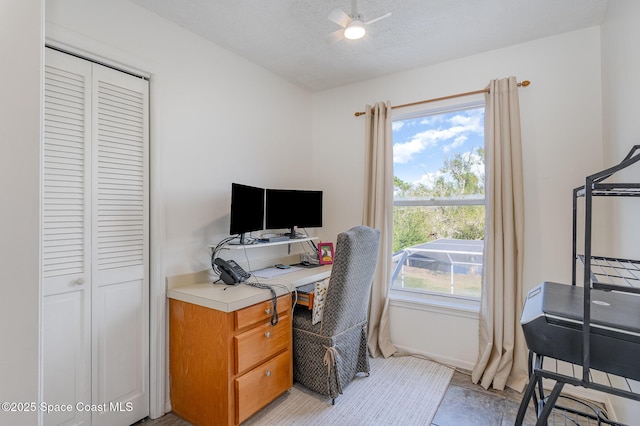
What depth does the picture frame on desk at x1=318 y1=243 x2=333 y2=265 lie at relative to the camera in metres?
2.97

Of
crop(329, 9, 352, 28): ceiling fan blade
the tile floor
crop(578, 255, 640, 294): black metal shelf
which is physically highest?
crop(329, 9, 352, 28): ceiling fan blade

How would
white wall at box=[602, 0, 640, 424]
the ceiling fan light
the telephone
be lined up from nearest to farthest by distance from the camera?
white wall at box=[602, 0, 640, 424] → the ceiling fan light → the telephone

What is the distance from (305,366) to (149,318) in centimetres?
110

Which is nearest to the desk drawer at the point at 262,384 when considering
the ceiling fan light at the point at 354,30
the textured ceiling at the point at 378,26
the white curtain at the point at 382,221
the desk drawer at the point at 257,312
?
the desk drawer at the point at 257,312

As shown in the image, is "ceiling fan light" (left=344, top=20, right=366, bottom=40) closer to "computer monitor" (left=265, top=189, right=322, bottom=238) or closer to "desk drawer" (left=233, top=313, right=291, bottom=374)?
"computer monitor" (left=265, top=189, right=322, bottom=238)

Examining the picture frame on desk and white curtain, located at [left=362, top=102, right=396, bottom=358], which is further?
the picture frame on desk

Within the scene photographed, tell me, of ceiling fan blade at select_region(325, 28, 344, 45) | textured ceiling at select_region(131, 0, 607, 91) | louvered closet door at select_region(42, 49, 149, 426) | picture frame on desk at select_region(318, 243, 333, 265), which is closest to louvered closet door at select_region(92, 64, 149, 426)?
louvered closet door at select_region(42, 49, 149, 426)

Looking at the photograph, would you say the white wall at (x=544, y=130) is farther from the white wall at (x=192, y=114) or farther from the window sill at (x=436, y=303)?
the white wall at (x=192, y=114)

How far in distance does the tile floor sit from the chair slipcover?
2.13 ft

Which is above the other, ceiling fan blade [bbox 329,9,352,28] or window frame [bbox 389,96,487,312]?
ceiling fan blade [bbox 329,9,352,28]

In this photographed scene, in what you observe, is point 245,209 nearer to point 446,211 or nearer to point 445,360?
point 446,211

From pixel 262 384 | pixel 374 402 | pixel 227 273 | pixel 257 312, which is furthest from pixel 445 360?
pixel 227 273

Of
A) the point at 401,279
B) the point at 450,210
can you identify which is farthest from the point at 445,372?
the point at 450,210

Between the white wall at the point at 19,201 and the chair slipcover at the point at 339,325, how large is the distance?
4.68 feet
